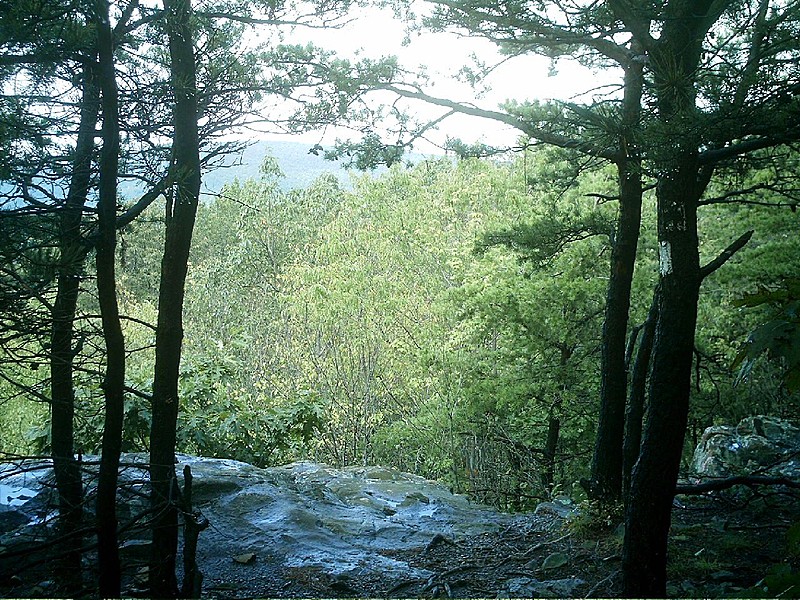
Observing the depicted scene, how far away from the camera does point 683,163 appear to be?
3.49m

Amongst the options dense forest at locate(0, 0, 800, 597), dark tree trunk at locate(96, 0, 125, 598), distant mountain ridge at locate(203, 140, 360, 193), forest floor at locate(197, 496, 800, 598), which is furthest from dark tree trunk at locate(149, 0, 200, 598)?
distant mountain ridge at locate(203, 140, 360, 193)

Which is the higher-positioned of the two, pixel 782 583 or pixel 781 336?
pixel 781 336

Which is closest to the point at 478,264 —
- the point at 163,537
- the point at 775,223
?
the point at 775,223

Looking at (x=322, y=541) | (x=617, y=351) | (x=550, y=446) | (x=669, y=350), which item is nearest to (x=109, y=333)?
(x=669, y=350)

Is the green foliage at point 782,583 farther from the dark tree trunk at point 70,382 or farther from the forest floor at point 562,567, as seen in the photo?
the dark tree trunk at point 70,382

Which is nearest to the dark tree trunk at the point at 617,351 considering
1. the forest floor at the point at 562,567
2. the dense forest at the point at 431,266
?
the dense forest at the point at 431,266

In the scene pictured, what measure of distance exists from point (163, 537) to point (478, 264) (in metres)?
8.21

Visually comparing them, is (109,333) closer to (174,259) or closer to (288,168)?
(174,259)

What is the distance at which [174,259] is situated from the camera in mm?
3582

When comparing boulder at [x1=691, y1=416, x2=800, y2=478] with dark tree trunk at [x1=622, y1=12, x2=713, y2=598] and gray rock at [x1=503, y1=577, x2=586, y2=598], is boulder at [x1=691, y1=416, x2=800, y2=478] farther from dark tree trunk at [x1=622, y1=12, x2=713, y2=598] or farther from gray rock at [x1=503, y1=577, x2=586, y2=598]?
dark tree trunk at [x1=622, y1=12, x2=713, y2=598]

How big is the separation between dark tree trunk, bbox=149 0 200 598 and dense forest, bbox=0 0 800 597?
15mm

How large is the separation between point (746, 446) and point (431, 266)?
797 centimetres

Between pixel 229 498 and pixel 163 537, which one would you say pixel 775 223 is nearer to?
pixel 229 498

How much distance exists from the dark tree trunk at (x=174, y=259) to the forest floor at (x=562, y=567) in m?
0.80
